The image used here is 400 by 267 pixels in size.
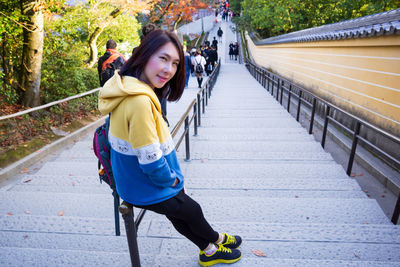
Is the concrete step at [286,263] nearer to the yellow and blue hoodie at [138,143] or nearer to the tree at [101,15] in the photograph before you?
the yellow and blue hoodie at [138,143]

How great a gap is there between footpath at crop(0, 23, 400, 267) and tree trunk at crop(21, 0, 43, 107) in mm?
2041

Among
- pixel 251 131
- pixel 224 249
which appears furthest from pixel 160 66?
pixel 251 131

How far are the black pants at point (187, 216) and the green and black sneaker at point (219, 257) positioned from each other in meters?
0.07

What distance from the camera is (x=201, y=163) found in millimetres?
4062

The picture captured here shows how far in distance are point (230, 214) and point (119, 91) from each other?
1.80 m

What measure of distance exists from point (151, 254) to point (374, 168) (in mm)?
3524

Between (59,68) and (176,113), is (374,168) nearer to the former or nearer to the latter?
(176,113)

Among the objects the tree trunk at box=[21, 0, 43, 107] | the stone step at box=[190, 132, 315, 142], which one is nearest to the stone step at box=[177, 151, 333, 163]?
the stone step at box=[190, 132, 315, 142]

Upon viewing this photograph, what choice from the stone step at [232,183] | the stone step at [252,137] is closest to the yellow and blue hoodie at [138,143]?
the stone step at [232,183]

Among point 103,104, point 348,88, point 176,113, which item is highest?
point 103,104

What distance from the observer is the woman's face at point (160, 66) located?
58.2 inches

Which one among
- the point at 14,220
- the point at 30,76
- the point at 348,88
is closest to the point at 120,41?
the point at 30,76

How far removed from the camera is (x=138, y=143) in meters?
1.33

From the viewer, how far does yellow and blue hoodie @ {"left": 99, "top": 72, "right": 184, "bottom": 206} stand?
1323 millimetres
